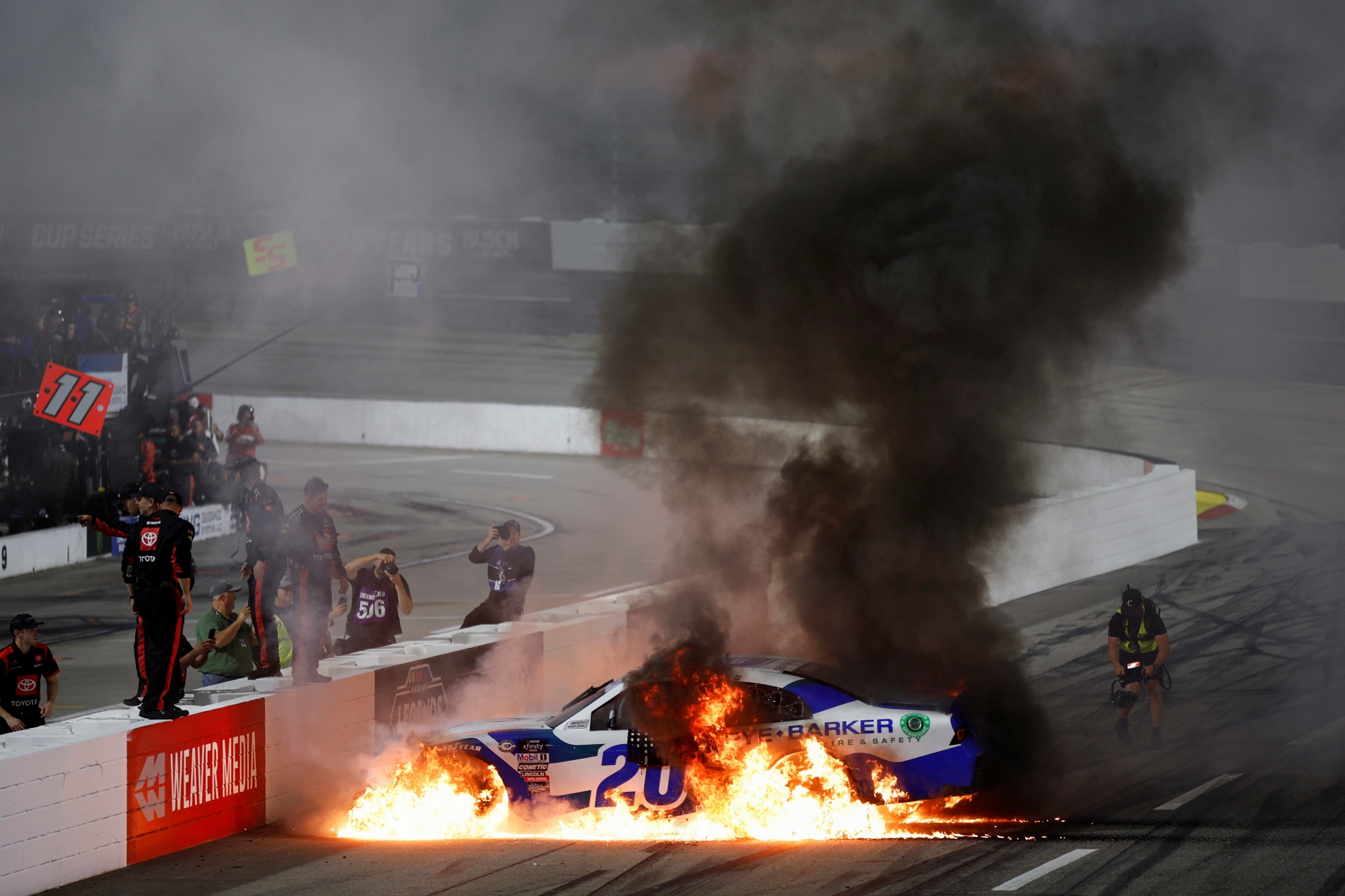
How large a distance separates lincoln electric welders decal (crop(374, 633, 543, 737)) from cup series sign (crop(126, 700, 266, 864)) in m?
1.02

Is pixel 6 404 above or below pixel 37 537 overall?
above

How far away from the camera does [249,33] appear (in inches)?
252

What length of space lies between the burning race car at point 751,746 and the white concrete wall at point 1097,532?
650cm

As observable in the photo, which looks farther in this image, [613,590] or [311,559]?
[613,590]

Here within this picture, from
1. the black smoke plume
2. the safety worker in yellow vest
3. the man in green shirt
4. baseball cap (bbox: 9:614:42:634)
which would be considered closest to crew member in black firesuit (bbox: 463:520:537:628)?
the black smoke plume

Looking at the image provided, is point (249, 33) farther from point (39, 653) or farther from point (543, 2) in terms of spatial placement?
point (39, 653)

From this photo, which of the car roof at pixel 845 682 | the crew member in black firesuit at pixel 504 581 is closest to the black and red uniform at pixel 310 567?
the crew member in black firesuit at pixel 504 581

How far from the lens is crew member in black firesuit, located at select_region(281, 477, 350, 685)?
903 cm

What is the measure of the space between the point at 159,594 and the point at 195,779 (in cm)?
105

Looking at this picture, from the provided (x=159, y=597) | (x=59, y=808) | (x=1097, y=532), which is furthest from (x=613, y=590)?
(x=59, y=808)

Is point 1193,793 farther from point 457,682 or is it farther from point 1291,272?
point 1291,272

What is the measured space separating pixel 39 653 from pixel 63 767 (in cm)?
131

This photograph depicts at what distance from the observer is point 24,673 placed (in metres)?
8.38

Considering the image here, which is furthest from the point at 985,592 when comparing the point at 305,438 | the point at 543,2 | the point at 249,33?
the point at 305,438
